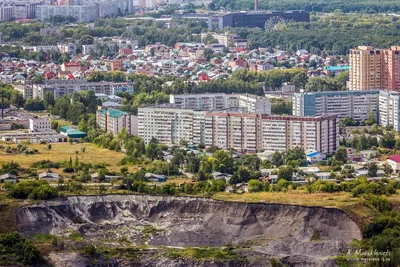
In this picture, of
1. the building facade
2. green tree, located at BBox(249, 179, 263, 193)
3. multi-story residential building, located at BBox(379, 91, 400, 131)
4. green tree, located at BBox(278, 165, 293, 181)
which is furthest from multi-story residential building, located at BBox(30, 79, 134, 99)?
the building facade

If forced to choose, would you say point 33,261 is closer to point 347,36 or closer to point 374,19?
point 347,36

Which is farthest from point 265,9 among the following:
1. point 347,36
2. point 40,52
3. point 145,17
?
point 40,52

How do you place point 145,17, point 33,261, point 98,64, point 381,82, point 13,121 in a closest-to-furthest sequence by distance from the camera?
point 33,261, point 13,121, point 381,82, point 98,64, point 145,17

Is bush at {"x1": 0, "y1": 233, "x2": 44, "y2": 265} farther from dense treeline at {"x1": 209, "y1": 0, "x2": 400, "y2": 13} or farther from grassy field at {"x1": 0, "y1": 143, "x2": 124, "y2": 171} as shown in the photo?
dense treeline at {"x1": 209, "y1": 0, "x2": 400, "y2": 13}

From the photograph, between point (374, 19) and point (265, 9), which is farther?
point (265, 9)

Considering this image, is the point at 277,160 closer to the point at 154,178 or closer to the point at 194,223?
the point at 154,178

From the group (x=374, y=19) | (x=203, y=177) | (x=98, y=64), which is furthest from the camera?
(x=374, y=19)

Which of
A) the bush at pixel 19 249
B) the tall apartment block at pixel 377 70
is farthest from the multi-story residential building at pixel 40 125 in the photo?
the bush at pixel 19 249
